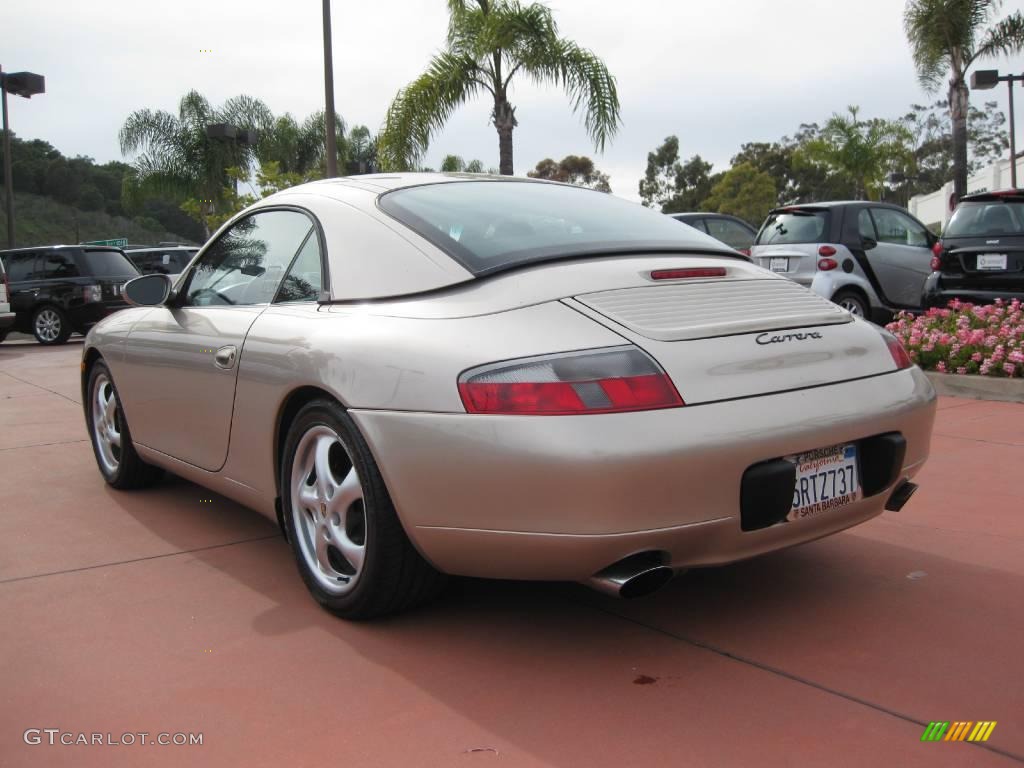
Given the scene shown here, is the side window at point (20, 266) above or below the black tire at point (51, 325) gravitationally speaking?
above

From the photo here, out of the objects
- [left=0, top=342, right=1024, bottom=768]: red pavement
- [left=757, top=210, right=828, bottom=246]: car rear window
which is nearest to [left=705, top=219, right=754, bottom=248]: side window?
[left=757, top=210, right=828, bottom=246]: car rear window

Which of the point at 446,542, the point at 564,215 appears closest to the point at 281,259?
the point at 564,215

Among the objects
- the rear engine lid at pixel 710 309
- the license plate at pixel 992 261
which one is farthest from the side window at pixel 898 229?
the rear engine lid at pixel 710 309

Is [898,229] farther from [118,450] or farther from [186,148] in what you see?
[186,148]

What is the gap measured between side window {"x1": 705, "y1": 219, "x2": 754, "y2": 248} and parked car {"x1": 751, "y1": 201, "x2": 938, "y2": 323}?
3838 millimetres

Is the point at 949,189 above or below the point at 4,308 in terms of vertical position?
above

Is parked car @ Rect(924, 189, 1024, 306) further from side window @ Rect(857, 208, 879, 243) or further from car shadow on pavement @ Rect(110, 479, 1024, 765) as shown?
car shadow on pavement @ Rect(110, 479, 1024, 765)

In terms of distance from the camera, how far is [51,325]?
669 inches

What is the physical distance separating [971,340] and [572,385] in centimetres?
574

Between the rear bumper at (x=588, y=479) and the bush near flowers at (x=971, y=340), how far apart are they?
4742mm

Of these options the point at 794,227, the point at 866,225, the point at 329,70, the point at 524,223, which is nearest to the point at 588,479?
the point at 524,223

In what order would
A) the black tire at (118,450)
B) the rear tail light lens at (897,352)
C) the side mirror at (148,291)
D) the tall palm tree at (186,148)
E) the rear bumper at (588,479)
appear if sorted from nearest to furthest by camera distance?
1. the rear bumper at (588,479)
2. the rear tail light lens at (897,352)
3. the side mirror at (148,291)
4. the black tire at (118,450)
5. the tall palm tree at (186,148)

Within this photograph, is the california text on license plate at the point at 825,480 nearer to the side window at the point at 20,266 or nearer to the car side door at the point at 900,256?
the car side door at the point at 900,256

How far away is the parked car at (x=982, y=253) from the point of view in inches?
344
